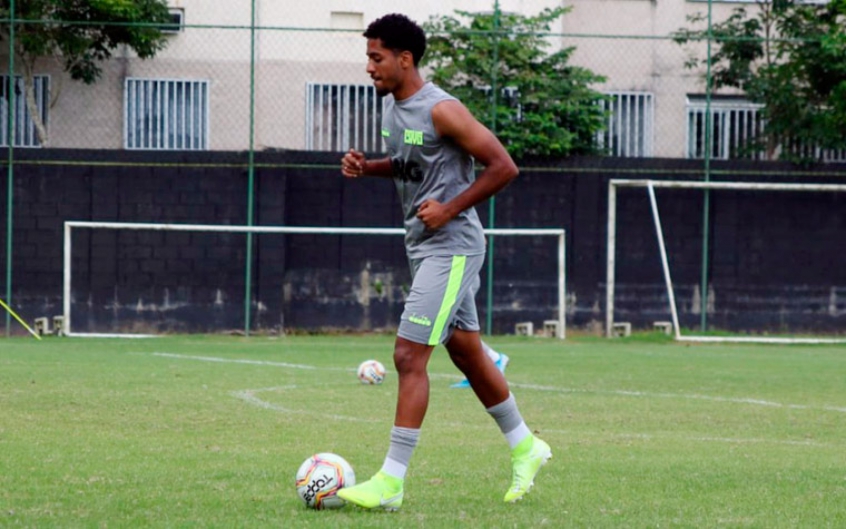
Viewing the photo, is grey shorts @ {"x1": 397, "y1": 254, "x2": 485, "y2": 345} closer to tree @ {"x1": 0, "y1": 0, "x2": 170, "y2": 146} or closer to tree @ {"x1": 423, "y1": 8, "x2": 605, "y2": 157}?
tree @ {"x1": 423, "y1": 8, "x2": 605, "y2": 157}

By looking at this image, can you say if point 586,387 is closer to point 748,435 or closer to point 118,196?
point 748,435

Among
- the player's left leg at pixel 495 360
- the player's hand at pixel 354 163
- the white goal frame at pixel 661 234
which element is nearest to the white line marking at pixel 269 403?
the player's left leg at pixel 495 360

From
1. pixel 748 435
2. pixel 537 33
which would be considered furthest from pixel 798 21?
pixel 748 435

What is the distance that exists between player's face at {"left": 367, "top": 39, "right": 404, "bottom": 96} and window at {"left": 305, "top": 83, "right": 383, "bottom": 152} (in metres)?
17.3

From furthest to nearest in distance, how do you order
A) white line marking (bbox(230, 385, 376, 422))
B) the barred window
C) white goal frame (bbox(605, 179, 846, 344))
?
the barred window < white goal frame (bbox(605, 179, 846, 344)) < white line marking (bbox(230, 385, 376, 422))

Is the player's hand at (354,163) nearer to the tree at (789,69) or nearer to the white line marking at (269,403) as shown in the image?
the white line marking at (269,403)

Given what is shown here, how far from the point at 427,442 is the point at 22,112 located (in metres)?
15.8

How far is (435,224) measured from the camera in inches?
250

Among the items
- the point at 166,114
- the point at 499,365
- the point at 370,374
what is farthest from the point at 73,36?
the point at 499,365

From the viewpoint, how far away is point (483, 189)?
6.33 meters

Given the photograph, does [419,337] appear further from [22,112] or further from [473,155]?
[22,112]

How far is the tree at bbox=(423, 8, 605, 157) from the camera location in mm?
22703

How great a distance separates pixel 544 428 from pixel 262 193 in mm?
13371

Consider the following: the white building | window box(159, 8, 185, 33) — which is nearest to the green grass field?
the white building
